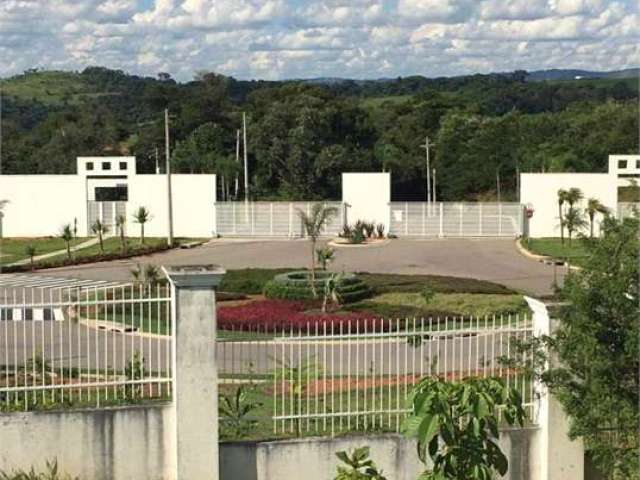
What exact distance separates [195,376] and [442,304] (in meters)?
14.2

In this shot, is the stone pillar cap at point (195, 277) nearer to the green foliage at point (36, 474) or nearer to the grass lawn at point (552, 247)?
the green foliage at point (36, 474)

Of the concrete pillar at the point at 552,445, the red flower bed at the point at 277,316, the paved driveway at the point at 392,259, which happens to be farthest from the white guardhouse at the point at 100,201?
the concrete pillar at the point at 552,445

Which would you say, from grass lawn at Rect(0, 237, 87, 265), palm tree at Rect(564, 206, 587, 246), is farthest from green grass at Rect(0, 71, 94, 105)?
palm tree at Rect(564, 206, 587, 246)

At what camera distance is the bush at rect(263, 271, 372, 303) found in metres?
23.2

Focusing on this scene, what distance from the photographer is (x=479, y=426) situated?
24.5 feet

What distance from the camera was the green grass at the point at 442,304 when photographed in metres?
21.7

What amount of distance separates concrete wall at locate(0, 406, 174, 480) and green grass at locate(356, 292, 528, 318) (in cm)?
1236

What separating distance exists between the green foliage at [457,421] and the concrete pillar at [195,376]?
2.16 meters

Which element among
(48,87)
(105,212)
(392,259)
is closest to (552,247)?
(392,259)

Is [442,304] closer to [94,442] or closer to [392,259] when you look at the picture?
[392,259]

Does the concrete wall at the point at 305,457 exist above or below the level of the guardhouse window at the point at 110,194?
below

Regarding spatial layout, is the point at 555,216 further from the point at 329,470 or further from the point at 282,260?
the point at 329,470

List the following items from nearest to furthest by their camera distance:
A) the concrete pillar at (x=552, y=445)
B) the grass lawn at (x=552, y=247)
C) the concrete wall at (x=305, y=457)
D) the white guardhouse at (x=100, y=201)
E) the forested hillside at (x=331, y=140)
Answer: the concrete wall at (x=305, y=457) → the concrete pillar at (x=552, y=445) → the grass lawn at (x=552, y=247) → the white guardhouse at (x=100, y=201) → the forested hillside at (x=331, y=140)

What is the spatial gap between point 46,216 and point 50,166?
19.6 metres
